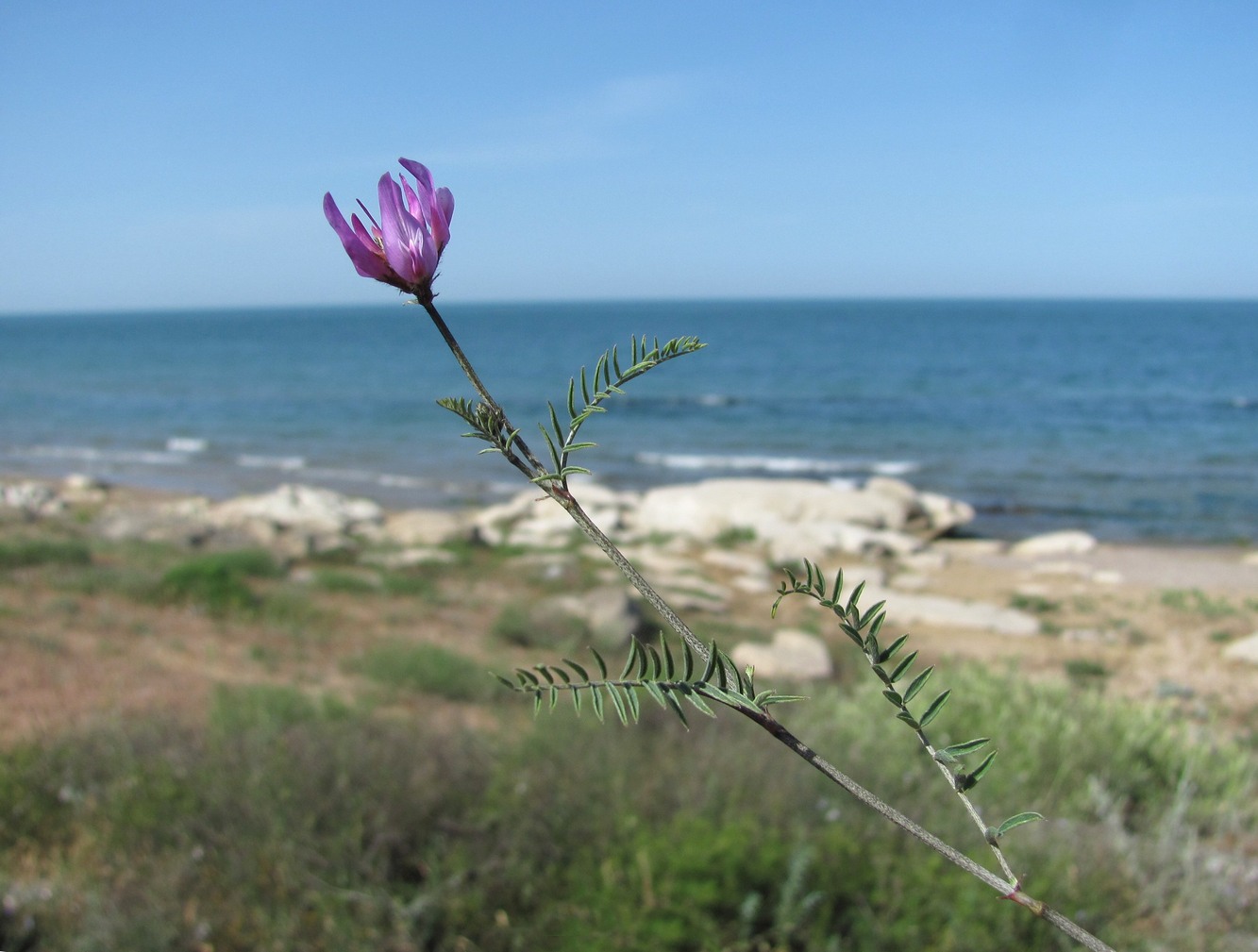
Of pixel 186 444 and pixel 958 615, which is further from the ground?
pixel 186 444

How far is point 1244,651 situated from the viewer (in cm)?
970

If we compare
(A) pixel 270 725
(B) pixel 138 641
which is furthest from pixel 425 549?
(A) pixel 270 725

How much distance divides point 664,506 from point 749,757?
12691mm

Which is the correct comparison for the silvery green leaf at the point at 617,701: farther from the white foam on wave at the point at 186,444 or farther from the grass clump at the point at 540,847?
the white foam on wave at the point at 186,444

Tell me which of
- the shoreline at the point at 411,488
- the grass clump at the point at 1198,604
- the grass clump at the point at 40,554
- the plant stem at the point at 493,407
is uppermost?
the plant stem at the point at 493,407

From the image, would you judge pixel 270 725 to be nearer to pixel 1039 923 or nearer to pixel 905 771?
pixel 905 771

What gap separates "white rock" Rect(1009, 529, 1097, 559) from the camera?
49.4 feet

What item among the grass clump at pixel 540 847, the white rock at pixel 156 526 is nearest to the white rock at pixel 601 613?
the grass clump at pixel 540 847

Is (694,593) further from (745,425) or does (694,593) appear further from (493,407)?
(745,425)

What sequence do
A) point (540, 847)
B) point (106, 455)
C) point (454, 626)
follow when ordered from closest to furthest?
1. point (540, 847)
2. point (454, 626)
3. point (106, 455)

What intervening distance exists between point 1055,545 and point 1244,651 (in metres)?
5.71

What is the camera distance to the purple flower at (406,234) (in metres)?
0.53

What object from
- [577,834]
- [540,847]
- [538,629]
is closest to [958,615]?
[538,629]

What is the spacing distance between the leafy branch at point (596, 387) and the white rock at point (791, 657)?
764 centimetres
